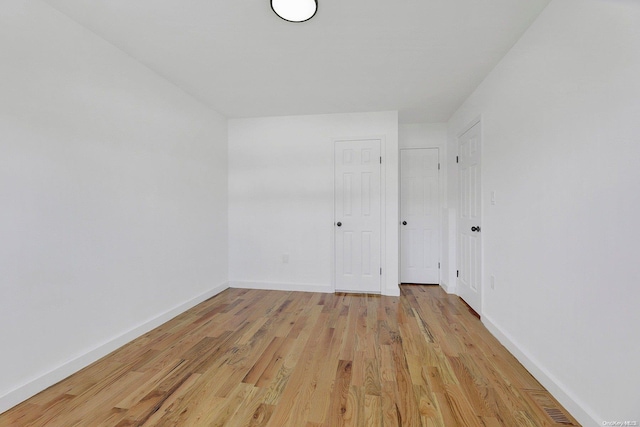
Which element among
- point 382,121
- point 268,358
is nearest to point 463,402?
point 268,358

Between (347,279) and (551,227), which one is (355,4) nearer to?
(551,227)

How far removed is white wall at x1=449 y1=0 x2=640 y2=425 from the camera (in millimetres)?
1228

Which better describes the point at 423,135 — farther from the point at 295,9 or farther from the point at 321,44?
the point at 295,9

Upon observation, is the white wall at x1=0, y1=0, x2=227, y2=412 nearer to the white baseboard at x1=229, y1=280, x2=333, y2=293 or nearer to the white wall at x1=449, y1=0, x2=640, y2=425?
the white baseboard at x1=229, y1=280, x2=333, y2=293

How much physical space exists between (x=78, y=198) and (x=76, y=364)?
1.15 metres

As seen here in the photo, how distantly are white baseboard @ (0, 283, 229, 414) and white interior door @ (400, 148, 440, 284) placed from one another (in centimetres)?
315

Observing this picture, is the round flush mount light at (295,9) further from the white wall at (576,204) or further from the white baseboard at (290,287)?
the white baseboard at (290,287)

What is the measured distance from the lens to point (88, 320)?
204 centimetres

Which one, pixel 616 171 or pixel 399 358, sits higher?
pixel 616 171

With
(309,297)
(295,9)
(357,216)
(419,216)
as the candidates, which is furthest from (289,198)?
(295,9)

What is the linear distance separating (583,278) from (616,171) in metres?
0.57

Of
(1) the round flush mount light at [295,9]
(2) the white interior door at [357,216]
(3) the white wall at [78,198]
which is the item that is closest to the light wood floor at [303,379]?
(3) the white wall at [78,198]

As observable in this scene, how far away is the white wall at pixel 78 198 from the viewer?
163 cm

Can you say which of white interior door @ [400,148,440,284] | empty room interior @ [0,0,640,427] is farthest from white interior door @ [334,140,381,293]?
white interior door @ [400,148,440,284]
